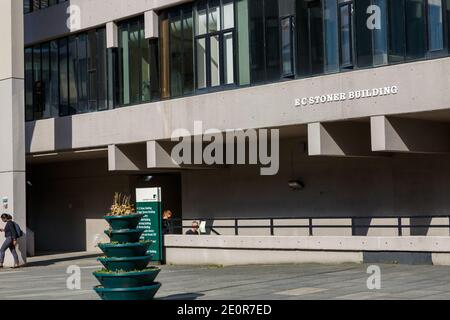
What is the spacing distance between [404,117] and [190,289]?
734 centimetres

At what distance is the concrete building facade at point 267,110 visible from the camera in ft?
69.6

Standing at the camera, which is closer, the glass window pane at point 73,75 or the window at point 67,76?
the window at point 67,76

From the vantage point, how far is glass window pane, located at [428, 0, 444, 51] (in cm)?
2030

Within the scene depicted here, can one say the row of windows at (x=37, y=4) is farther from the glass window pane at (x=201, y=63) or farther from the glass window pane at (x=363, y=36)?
the glass window pane at (x=363, y=36)

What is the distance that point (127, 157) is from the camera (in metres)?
29.1

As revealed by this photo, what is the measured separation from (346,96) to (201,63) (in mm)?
6077

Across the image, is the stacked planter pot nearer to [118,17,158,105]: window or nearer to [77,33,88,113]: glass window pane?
[118,17,158,105]: window

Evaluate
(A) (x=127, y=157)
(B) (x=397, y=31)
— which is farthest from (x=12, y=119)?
(B) (x=397, y=31)

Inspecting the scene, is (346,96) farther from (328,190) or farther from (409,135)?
(328,190)

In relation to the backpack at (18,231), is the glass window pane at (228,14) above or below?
above

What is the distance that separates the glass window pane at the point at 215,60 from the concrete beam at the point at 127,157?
4456 millimetres

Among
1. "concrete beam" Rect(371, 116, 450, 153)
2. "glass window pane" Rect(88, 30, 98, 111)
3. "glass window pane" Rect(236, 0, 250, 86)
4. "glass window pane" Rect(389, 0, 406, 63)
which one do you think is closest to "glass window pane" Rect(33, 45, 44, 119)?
"glass window pane" Rect(88, 30, 98, 111)

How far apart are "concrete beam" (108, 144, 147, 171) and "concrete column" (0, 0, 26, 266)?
3306 mm

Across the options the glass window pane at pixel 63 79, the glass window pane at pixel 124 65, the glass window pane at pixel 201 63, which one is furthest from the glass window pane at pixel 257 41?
the glass window pane at pixel 63 79
